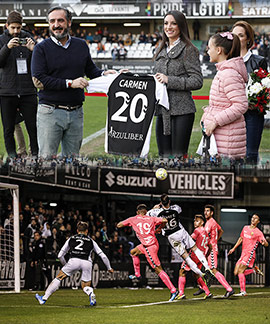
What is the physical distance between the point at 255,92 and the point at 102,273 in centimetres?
1288

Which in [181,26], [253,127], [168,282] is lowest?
[168,282]

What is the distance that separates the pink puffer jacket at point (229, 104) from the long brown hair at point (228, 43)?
68 mm

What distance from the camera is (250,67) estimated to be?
26.2 ft

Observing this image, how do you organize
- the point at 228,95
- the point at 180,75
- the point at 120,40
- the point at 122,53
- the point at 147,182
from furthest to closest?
the point at 120,40, the point at 122,53, the point at 147,182, the point at 180,75, the point at 228,95

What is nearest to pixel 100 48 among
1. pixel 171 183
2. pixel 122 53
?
pixel 122 53

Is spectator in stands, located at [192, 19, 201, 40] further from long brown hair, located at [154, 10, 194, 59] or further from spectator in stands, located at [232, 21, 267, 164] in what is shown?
long brown hair, located at [154, 10, 194, 59]

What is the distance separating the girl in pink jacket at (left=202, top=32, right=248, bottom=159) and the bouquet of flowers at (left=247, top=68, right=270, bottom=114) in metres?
0.83

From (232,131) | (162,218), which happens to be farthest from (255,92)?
(162,218)

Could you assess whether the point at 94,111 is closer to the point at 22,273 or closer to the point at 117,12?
the point at 22,273

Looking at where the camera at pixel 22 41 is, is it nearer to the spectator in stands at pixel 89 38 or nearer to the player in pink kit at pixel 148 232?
the player in pink kit at pixel 148 232

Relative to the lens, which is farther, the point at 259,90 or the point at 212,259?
the point at 212,259

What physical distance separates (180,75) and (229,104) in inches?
25.6

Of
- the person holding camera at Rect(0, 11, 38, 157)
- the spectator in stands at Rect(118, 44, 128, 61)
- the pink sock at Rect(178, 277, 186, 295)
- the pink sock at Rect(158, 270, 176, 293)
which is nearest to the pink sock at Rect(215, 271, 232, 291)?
the pink sock at Rect(178, 277, 186, 295)

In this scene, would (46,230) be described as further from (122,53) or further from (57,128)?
(122,53)
